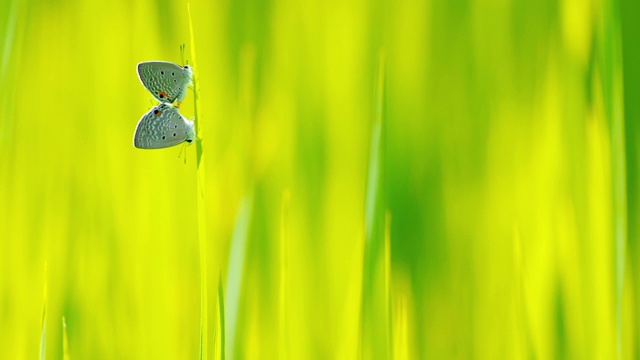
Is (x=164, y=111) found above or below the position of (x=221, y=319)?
above

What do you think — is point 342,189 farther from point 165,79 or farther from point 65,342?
point 65,342

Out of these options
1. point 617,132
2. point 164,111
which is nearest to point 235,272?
point 164,111

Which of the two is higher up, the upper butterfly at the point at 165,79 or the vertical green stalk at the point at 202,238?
the upper butterfly at the point at 165,79

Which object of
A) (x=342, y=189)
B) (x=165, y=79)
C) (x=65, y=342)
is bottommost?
(x=65, y=342)

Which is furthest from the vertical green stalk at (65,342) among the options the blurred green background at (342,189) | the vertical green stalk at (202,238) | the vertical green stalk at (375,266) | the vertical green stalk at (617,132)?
the vertical green stalk at (617,132)

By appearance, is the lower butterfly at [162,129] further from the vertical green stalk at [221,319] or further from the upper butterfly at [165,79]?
the vertical green stalk at [221,319]

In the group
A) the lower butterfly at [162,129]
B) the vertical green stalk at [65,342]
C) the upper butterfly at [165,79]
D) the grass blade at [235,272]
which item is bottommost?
the vertical green stalk at [65,342]

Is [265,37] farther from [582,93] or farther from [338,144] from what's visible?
[582,93]

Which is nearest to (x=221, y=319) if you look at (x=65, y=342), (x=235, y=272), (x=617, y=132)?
(x=235, y=272)
